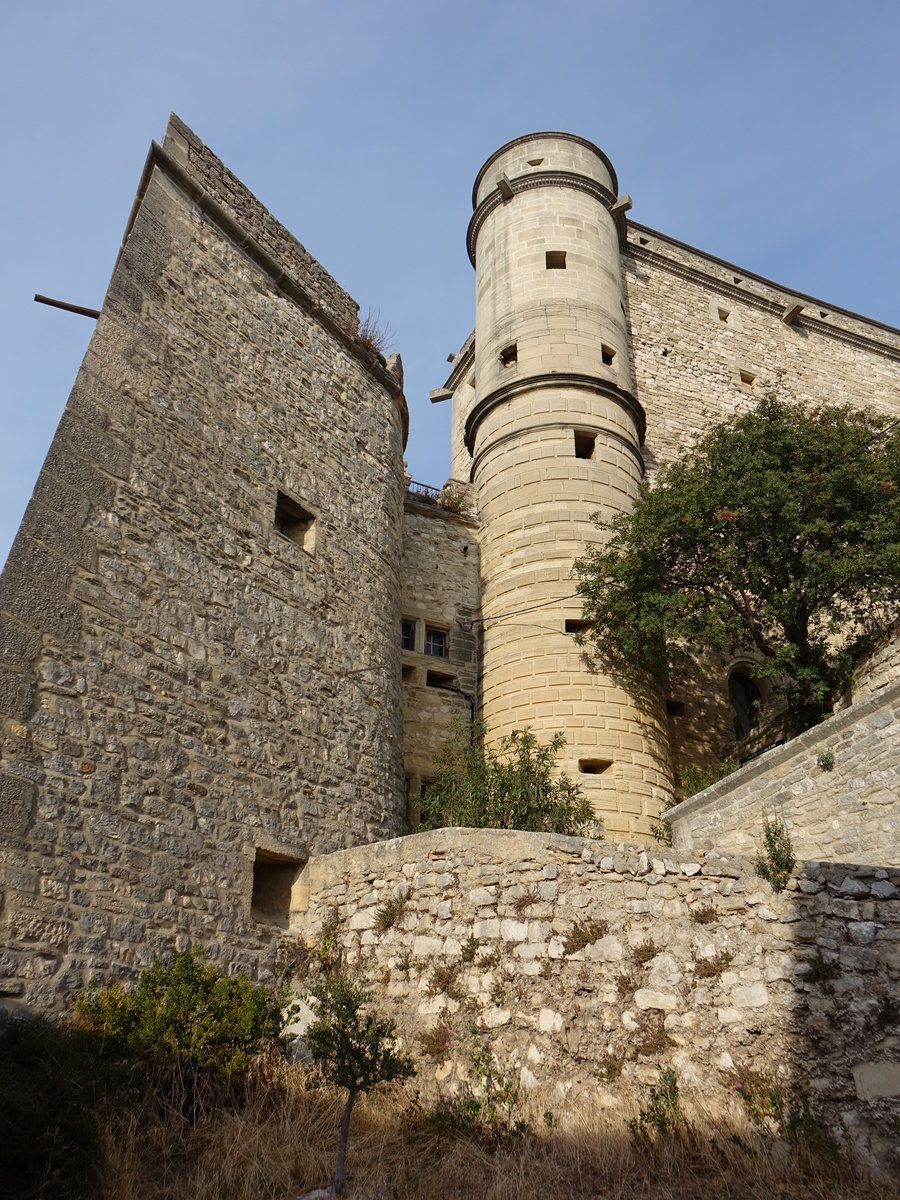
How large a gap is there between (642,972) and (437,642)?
7.29 meters

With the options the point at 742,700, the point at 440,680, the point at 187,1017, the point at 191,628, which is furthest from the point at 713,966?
the point at 742,700

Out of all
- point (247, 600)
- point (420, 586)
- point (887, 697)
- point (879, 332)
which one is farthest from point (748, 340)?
point (247, 600)

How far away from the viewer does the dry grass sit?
4992mm

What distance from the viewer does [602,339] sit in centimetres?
1480

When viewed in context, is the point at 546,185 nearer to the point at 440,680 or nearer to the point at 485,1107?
the point at 440,680

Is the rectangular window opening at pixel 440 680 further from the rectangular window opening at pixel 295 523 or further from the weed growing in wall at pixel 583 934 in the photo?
the weed growing in wall at pixel 583 934

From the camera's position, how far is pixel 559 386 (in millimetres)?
14023

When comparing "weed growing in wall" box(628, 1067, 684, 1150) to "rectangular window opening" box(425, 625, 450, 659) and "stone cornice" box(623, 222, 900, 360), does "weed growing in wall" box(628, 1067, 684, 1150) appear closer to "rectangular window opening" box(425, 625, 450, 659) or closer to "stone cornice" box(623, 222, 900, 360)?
"rectangular window opening" box(425, 625, 450, 659)

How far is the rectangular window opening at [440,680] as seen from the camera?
13000mm

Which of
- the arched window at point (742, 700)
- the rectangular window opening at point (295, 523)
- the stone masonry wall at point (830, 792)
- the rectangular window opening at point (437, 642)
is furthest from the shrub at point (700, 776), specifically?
the rectangular window opening at point (295, 523)

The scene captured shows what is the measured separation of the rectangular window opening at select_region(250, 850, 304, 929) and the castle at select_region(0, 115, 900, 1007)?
0.03 meters

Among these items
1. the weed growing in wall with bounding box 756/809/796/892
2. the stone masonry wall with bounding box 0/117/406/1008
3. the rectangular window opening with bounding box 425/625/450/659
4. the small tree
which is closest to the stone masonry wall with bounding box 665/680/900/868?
the weed growing in wall with bounding box 756/809/796/892

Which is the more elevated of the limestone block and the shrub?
the shrub

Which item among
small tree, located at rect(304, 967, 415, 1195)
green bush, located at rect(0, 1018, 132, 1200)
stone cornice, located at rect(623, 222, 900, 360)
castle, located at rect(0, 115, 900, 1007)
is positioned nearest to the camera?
green bush, located at rect(0, 1018, 132, 1200)
